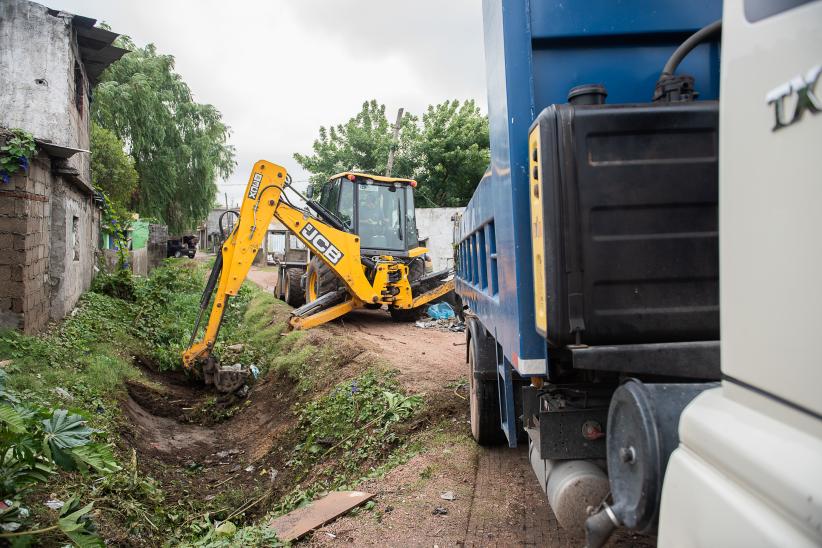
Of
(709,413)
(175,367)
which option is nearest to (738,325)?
(709,413)

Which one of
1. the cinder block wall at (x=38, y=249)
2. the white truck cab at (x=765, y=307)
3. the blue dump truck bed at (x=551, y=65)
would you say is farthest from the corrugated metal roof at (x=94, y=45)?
the white truck cab at (x=765, y=307)

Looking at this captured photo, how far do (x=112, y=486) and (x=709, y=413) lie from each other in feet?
15.8

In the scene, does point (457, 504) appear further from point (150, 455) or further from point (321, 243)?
point (321, 243)

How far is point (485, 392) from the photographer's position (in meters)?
4.66

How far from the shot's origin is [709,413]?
1336 mm

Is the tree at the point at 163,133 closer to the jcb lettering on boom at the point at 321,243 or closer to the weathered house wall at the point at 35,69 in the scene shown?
the weathered house wall at the point at 35,69

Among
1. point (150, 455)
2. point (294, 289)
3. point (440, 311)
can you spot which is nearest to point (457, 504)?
point (150, 455)

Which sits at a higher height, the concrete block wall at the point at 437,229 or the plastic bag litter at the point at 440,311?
the concrete block wall at the point at 437,229

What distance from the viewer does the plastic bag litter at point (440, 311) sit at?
510 inches

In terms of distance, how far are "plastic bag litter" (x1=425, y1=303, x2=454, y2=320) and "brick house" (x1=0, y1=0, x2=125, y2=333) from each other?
691cm

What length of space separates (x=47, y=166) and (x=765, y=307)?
32.2ft

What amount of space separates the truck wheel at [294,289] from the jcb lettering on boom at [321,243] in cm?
413

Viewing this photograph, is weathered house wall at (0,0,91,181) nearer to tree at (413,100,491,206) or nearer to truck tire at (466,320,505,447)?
truck tire at (466,320,505,447)

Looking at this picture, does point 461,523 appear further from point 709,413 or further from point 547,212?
point 709,413
